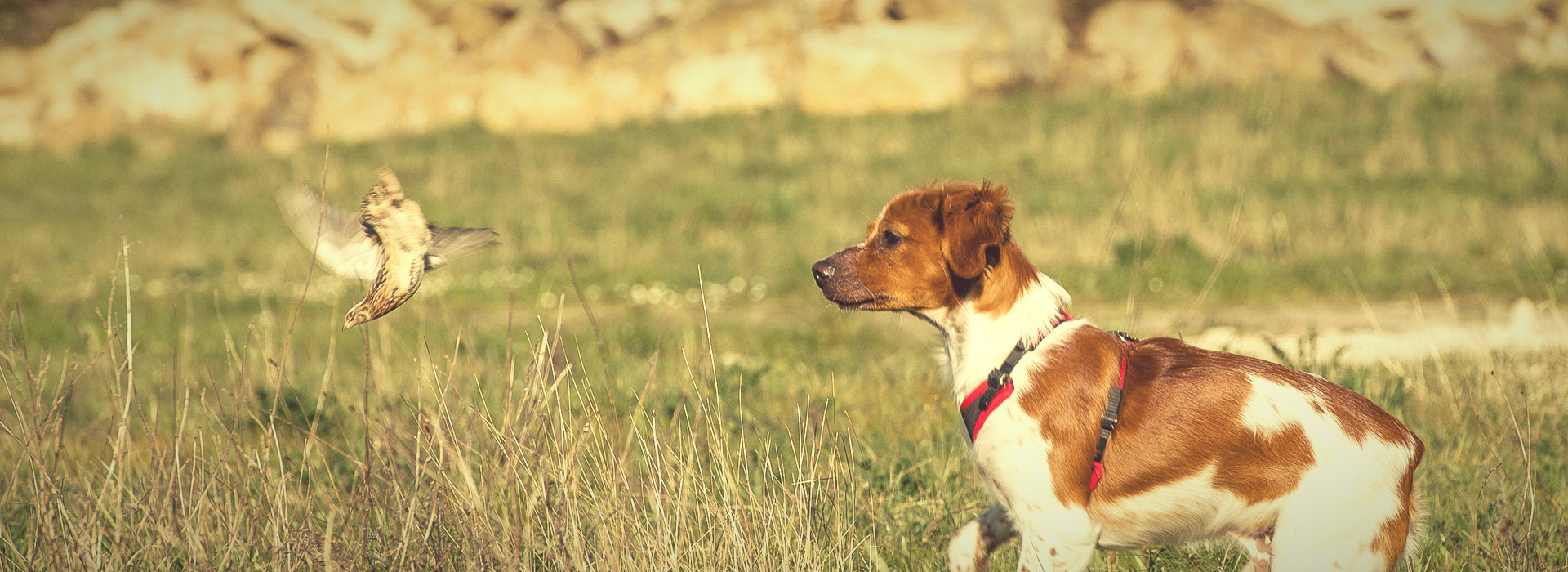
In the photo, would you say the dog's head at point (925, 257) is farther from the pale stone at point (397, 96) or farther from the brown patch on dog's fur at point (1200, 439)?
the pale stone at point (397, 96)

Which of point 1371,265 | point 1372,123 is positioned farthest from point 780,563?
point 1372,123

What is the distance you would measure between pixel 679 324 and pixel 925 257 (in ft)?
18.4

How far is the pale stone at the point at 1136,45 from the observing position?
55.0 feet

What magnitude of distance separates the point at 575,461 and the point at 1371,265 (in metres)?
8.31

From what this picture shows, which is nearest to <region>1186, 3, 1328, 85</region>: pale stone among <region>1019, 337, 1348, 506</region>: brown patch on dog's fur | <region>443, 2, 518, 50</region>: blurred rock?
<region>443, 2, 518, 50</region>: blurred rock

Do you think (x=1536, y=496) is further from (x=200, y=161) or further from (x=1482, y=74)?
(x=200, y=161)

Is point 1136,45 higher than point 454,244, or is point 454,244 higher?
point 454,244

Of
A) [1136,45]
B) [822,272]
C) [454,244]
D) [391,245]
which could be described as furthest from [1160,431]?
[1136,45]

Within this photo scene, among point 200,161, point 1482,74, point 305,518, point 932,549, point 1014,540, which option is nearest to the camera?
point 305,518

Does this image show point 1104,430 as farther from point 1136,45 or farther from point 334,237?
point 1136,45

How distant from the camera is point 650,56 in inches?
706

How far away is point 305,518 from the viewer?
9.66ft

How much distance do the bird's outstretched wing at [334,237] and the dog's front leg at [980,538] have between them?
69.8 inches

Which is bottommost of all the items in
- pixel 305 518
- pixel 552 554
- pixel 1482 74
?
pixel 1482 74
